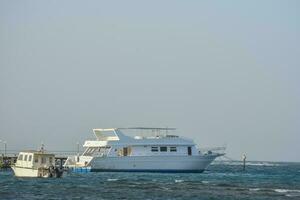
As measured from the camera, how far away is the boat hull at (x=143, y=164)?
85062 millimetres

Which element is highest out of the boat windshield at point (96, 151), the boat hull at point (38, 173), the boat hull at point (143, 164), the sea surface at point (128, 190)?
the boat windshield at point (96, 151)

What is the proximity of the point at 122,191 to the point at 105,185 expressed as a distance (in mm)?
6851

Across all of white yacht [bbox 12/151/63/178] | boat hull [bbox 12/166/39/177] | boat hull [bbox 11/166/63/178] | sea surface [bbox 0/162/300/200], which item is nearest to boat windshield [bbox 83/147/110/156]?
boat hull [bbox 12/166/39/177]

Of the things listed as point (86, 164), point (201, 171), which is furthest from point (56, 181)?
point (201, 171)

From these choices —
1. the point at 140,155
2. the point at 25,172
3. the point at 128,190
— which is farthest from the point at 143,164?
the point at 128,190

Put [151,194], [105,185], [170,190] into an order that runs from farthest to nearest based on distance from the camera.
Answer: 1. [105,185]
2. [170,190]
3. [151,194]

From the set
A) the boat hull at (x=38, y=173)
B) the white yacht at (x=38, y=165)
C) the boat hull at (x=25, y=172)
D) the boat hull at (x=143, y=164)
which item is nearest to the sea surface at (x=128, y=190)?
the boat hull at (x=38, y=173)

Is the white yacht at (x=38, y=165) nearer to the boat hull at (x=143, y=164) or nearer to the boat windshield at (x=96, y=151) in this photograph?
the boat hull at (x=143, y=164)

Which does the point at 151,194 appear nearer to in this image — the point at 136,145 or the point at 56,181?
the point at 56,181

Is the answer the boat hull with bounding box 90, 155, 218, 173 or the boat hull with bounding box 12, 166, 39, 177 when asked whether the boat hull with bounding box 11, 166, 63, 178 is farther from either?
the boat hull with bounding box 90, 155, 218, 173

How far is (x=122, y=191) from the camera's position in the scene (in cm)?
5453

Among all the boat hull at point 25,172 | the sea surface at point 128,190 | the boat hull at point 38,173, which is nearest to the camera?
the sea surface at point 128,190

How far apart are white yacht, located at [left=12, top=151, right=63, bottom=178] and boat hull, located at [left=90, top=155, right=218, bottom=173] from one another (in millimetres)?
14856

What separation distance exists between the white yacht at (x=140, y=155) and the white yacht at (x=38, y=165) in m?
14.9
